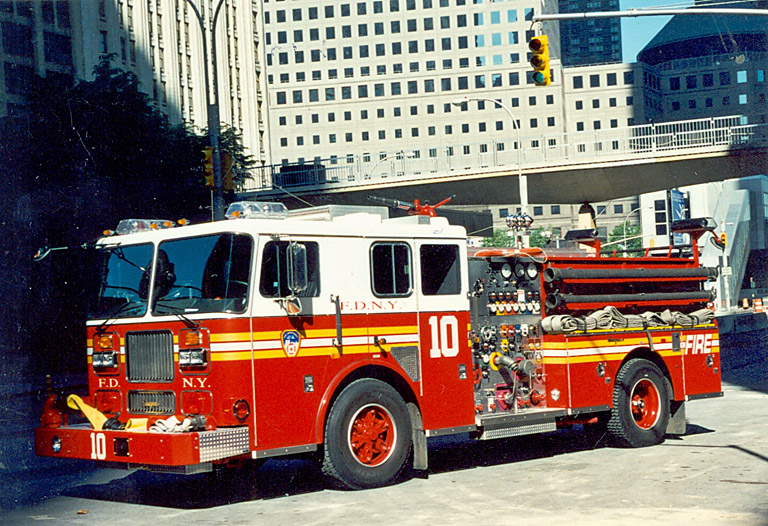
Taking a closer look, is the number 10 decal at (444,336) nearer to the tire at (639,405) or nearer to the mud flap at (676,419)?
the tire at (639,405)

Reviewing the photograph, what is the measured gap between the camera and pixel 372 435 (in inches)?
423

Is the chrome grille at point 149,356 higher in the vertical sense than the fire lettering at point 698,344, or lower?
higher

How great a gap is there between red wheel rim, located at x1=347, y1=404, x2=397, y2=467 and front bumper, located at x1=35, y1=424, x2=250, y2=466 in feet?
4.13

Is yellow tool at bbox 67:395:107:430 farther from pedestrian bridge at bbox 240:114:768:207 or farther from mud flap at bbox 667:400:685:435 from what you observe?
pedestrian bridge at bbox 240:114:768:207

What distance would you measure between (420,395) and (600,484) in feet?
6.51

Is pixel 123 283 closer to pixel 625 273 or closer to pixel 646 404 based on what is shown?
pixel 625 273

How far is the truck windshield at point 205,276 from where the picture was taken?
9.93 meters

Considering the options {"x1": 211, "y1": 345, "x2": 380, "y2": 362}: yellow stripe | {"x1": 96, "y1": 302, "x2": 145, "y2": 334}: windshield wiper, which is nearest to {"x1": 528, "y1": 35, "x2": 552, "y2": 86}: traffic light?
{"x1": 211, "y1": 345, "x2": 380, "y2": 362}: yellow stripe

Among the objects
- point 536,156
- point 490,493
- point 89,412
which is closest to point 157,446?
point 89,412

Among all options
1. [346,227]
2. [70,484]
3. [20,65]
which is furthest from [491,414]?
[20,65]

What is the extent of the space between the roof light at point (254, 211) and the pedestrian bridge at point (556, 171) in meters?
36.3

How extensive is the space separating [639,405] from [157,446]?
6632 mm

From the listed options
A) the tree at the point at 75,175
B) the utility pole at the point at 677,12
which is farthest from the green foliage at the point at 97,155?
the utility pole at the point at 677,12

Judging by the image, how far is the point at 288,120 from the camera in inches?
5659
